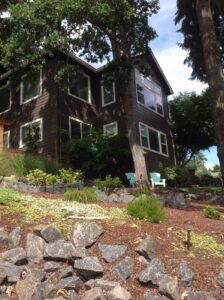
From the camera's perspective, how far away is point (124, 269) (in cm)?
682

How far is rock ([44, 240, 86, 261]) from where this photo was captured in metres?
7.06

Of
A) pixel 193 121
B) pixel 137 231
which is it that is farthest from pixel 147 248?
pixel 193 121

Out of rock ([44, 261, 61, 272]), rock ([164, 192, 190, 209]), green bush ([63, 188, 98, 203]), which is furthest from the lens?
rock ([164, 192, 190, 209])

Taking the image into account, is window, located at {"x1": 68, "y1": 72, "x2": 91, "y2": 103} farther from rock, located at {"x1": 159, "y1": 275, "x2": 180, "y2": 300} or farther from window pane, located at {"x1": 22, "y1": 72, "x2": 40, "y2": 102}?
rock, located at {"x1": 159, "y1": 275, "x2": 180, "y2": 300}

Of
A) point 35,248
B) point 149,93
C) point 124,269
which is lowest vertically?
point 124,269

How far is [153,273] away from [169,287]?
350mm

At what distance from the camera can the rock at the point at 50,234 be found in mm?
7418

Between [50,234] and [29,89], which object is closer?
[50,234]

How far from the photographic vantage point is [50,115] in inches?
857

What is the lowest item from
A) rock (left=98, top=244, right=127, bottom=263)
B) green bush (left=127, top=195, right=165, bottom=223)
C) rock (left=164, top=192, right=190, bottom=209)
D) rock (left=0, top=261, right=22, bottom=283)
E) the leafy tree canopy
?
rock (left=0, top=261, right=22, bottom=283)

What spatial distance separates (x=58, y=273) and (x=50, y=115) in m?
15.6

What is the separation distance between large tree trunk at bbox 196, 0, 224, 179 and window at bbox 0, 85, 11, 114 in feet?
39.5

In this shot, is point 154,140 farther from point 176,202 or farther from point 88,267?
point 88,267

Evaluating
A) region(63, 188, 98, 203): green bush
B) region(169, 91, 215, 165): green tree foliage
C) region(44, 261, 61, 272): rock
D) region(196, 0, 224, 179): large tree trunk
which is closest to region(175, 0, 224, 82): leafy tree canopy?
region(196, 0, 224, 179): large tree trunk
